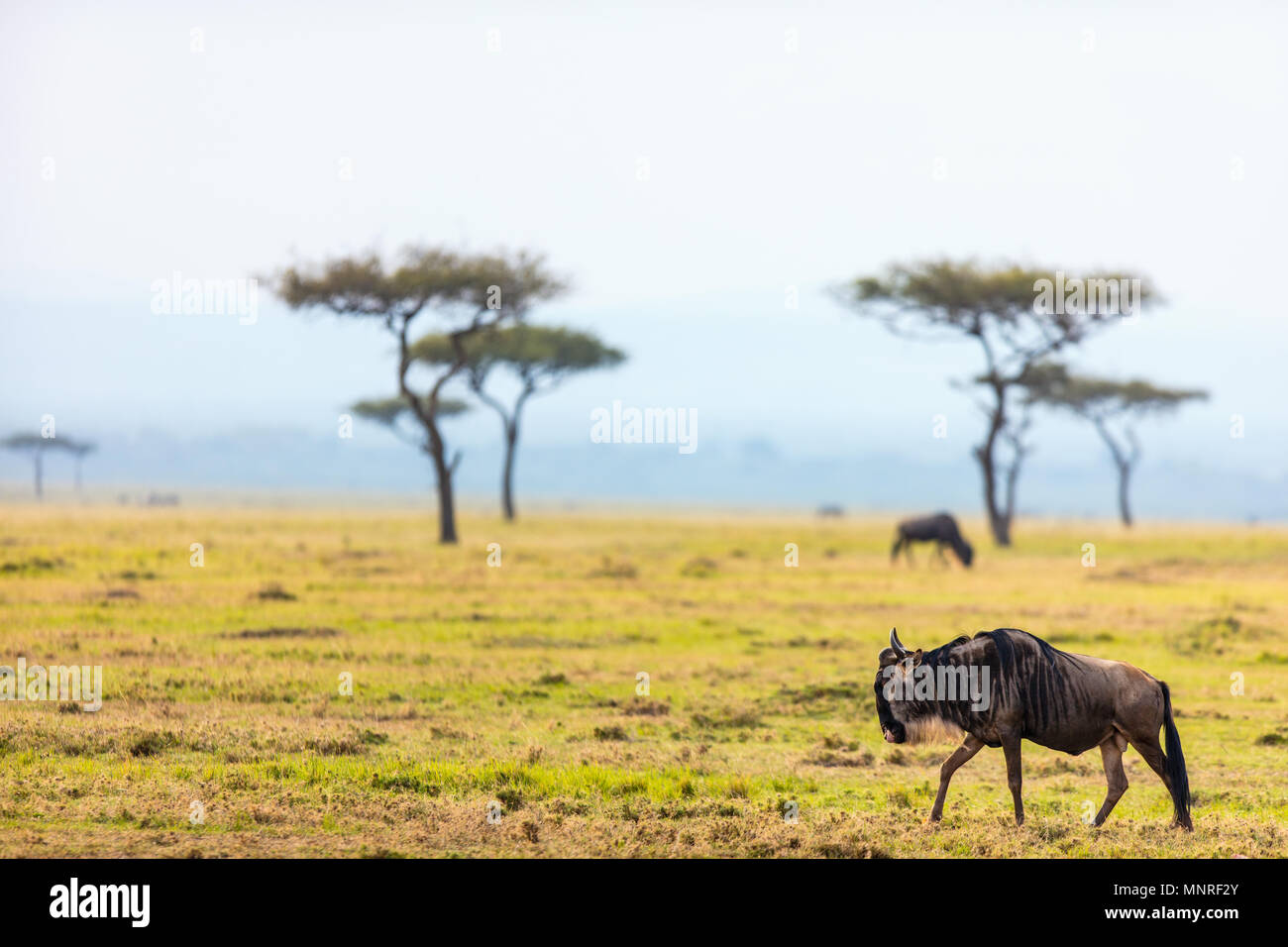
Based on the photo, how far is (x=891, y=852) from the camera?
928cm

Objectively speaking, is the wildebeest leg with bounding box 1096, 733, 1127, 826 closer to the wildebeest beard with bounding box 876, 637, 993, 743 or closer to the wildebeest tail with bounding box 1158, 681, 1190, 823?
the wildebeest tail with bounding box 1158, 681, 1190, 823

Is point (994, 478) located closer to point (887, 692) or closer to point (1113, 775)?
point (1113, 775)

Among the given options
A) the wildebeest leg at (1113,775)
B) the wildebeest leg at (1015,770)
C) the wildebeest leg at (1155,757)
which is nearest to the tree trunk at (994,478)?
the wildebeest leg at (1113,775)

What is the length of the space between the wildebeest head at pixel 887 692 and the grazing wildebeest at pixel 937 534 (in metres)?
29.3

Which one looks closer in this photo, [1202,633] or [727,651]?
[727,651]

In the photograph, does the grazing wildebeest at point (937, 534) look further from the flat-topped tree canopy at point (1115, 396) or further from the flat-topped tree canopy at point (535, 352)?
the flat-topped tree canopy at point (1115, 396)

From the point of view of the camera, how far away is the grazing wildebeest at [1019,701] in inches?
Result: 374

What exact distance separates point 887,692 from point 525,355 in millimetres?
55199

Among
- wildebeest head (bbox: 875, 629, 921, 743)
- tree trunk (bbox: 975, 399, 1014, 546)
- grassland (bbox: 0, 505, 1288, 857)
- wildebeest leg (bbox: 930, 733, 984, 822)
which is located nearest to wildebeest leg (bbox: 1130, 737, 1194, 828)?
grassland (bbox: 0, 505, 1288, 857)

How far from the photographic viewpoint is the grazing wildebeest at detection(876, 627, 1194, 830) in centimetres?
950

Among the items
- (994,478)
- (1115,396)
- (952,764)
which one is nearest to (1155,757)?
(952,764)

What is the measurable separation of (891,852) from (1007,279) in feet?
141
